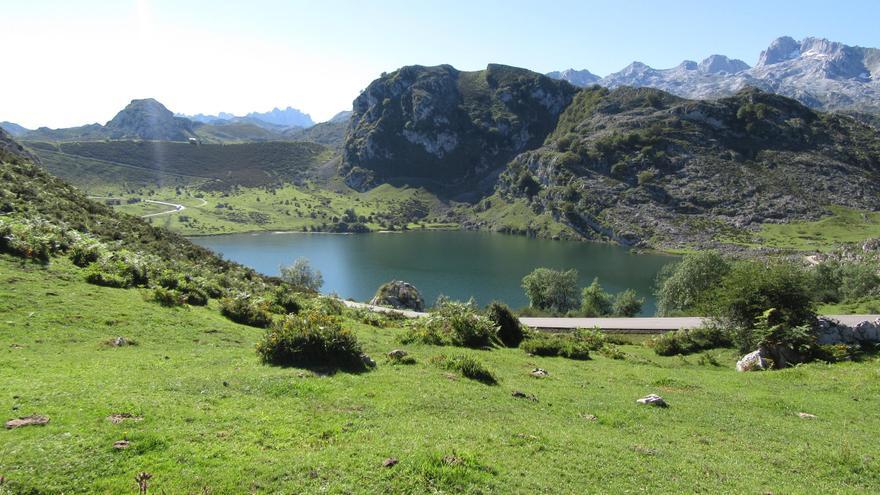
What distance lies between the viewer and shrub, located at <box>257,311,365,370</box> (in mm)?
20969

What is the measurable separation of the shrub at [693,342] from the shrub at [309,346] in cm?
2738

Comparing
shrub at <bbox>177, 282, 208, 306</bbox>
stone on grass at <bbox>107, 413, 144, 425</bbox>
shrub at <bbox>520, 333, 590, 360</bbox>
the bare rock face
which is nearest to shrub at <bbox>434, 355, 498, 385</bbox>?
shrub at <bbox>520, 333, 590, 360</bbox>

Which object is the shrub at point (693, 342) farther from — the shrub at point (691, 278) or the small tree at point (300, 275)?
the small tree at point (300, 275)

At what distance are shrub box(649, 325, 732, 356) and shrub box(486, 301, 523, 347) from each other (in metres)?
12.1

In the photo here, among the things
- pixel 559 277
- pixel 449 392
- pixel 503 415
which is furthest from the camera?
pixel 559 277

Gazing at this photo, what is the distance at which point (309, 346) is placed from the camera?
21234 millimetres

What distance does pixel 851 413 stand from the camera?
20688 millimetres

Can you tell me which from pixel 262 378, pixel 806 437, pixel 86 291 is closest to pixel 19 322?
pixel 86 291

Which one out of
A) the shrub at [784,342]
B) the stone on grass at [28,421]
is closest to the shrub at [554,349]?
Answer: the shrub at [784,342]

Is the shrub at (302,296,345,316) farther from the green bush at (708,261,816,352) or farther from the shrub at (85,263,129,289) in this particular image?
the green bush at (708,261,816,352)

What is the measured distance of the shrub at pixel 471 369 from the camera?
22.1m

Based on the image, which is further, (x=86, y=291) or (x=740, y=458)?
(x=86, y=291)

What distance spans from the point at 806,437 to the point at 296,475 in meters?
17.6

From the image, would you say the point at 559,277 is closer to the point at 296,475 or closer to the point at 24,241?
the point at 24,241
